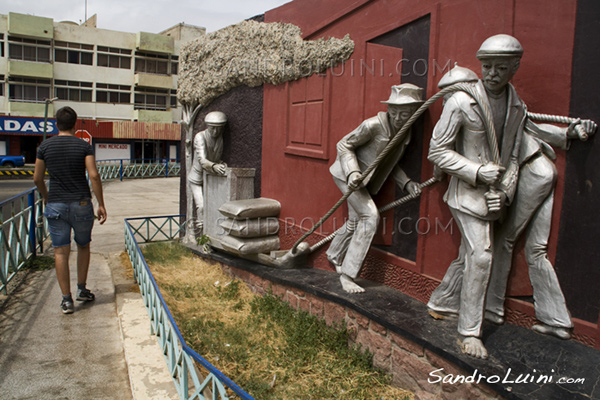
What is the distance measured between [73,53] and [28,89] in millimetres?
3554

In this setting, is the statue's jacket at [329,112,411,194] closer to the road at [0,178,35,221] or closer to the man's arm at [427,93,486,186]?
the man's arm at [427,93,486,186]

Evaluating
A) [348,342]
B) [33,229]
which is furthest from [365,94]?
[33,229]

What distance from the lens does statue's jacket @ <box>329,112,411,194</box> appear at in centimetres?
426

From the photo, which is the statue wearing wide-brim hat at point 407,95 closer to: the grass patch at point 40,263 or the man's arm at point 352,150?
the man's arm at point 352,150

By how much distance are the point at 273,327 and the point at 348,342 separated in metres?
0.78

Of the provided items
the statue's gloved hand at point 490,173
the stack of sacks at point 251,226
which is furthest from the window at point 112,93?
the statue's gloved hand at point 490,173

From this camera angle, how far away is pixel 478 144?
11.1ft

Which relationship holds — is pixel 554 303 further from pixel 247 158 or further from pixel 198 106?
pixel 198 106

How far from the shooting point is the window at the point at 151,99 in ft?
108

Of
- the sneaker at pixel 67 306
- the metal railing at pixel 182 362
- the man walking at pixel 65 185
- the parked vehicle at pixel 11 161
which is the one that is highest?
the man walking at pixel 65 185

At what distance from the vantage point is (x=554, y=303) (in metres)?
3.24

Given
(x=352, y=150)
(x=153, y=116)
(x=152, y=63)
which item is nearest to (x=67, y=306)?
(x=352, y=150)

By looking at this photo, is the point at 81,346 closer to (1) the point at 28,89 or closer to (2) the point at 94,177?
(2) the point at 94,177

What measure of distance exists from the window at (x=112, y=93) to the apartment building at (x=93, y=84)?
0.06 m
